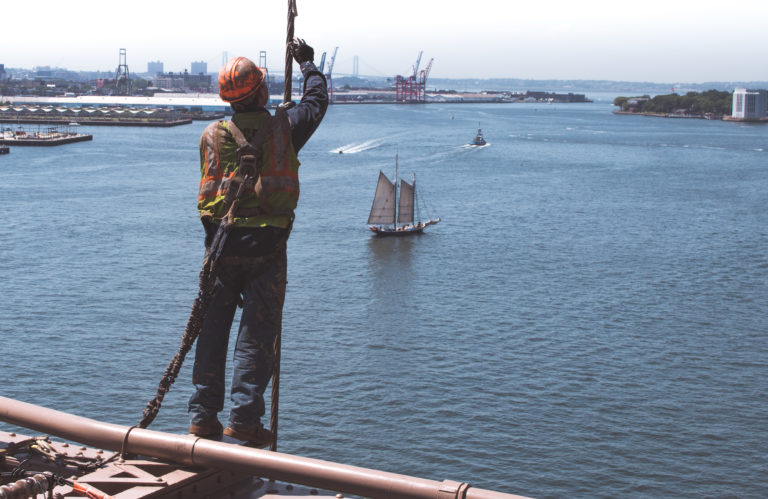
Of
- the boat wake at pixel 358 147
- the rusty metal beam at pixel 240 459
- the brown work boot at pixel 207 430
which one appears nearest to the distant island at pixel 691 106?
the boat wake at pixel 358 147

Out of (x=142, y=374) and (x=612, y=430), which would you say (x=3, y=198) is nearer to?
(x=142, y=374)

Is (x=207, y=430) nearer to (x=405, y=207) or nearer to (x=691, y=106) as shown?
(x=405, y=207)

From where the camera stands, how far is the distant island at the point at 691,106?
5300 inches

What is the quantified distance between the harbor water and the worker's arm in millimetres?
13029

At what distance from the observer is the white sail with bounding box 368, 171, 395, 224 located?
1559 inches

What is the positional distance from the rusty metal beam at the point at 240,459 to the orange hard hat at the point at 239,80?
97 cm

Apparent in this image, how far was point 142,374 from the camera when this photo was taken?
65.3 feet

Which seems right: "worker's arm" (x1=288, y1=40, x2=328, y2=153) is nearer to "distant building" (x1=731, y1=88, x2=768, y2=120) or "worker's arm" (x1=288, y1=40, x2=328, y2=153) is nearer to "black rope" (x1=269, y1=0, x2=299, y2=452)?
"black rope" (x1=269, y1=0, x2=299, y2=452)

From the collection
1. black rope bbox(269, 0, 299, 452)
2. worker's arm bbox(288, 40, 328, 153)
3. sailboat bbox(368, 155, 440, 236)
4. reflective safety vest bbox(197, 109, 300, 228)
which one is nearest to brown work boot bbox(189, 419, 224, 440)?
black rope bbox(269, 0, 299, 452)

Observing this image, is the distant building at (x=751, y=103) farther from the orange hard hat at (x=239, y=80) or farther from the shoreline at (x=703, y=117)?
the orange hard hat at (x=239, y=80)

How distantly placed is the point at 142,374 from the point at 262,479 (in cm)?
1829

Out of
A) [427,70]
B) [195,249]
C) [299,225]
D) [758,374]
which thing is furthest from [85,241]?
[427,70]

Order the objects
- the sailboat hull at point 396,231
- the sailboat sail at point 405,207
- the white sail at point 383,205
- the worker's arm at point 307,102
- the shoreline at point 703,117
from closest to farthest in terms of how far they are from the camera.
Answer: the worker's arm at point 307,102 → the sailboat hull at point 396,231 → the white sail at point 383,205 → the sailboat sail at point 405,207 → the shoreline at point 703,117

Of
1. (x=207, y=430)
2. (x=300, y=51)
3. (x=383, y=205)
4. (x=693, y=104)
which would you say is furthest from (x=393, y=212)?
A: (x=693, y=104)
